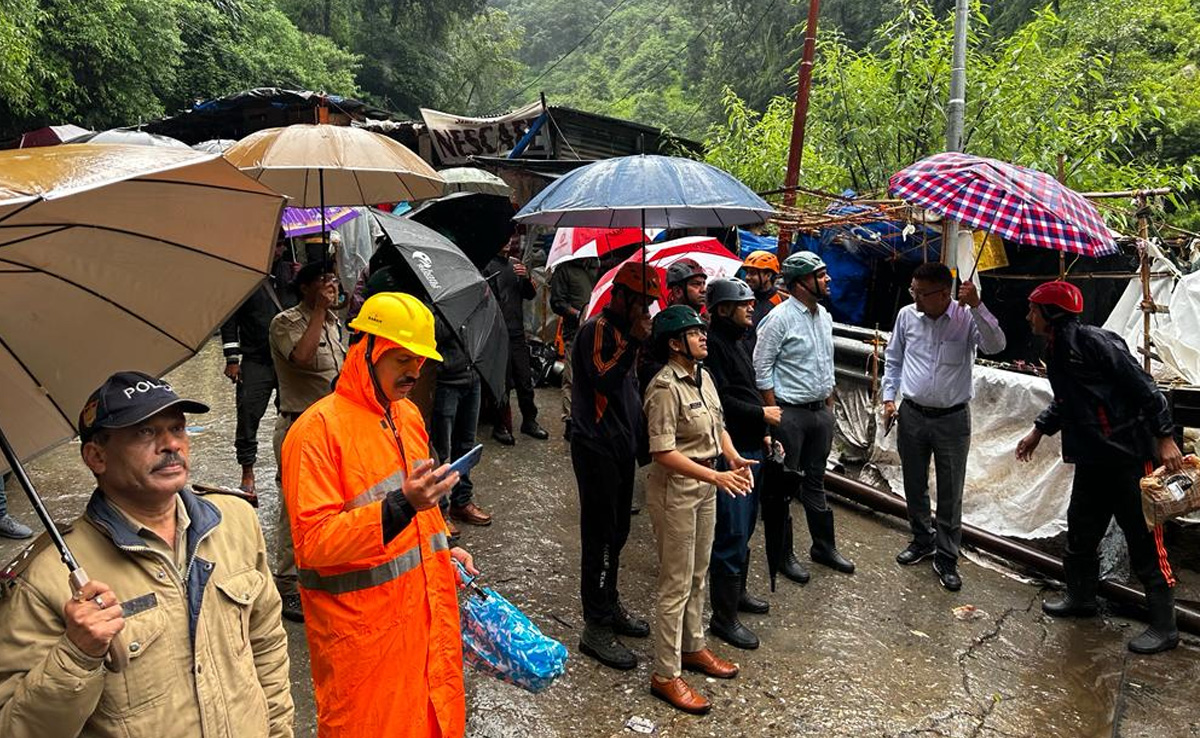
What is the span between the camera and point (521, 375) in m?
7.38

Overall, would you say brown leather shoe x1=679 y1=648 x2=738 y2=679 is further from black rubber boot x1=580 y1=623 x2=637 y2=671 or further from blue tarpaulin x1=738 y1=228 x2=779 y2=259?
blue tarpaulin x1=738 y1=228 x2=779 y2=259

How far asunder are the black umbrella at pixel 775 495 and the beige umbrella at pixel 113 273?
10.2ft

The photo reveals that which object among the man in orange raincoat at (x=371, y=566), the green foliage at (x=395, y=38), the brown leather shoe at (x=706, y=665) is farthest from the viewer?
the green foliage at (x=395, y=38)

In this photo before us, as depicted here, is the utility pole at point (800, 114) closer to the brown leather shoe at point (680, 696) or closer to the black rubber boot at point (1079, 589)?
the black rubber boot at point (1079, 589)

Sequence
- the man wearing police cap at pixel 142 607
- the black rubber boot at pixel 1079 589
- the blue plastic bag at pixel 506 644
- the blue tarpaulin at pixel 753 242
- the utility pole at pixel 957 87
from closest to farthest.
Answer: the man wearing police cap at pixel 142 607, the blue plastic bag at pixel 506 644, the black rubber boot at pixel 1079 589, the utility pole at pixel 957 87, the blue tarpaulin at pixel 753 242

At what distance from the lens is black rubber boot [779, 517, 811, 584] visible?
507 centimetres

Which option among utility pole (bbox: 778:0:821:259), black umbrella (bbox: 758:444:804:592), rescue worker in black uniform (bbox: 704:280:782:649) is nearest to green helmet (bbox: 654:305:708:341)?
rescue worker in black uniform (bbox: 704:280:782:649)

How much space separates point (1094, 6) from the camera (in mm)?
14586

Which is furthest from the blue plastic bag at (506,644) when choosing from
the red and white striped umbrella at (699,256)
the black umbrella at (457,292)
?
the red and white striped umbrella at (699,256)

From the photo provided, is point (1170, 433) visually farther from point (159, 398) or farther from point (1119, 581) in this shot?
point (159, 398)

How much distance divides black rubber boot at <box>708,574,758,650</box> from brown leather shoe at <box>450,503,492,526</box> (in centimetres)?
191

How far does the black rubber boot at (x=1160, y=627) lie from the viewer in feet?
14.5

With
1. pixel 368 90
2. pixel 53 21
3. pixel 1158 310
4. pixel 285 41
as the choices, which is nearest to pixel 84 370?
pixel 1158 310

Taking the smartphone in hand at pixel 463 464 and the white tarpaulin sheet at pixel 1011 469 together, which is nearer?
the smartphone in hand at pixel 463 464
